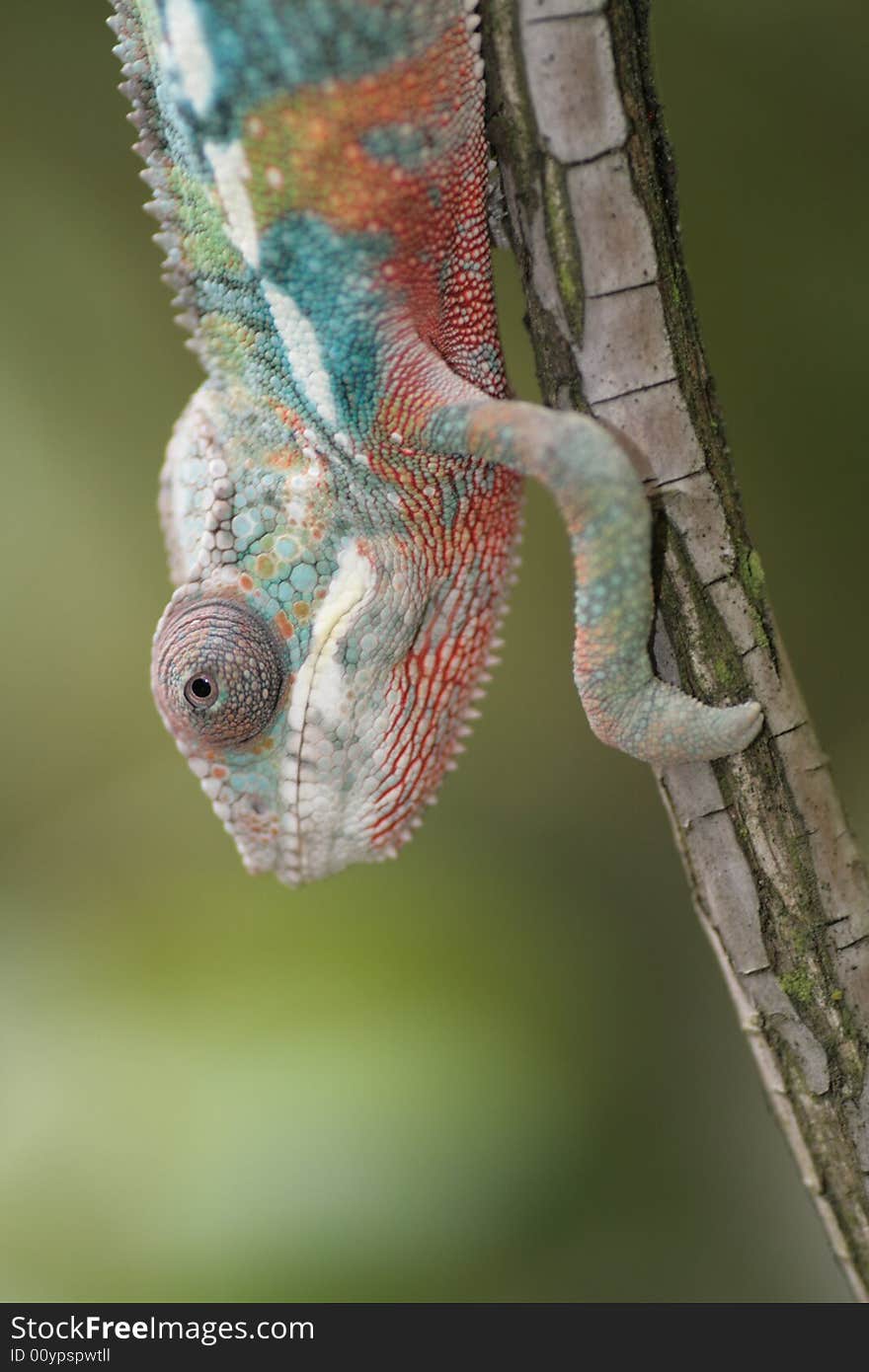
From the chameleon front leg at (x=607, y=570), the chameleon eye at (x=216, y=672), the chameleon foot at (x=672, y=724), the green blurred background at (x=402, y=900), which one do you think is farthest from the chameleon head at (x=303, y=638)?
the green blurred background at (x=402, y=900)

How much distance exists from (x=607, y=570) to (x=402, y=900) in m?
2.61

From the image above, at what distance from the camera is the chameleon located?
1.36 m

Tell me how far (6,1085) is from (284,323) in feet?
9.52

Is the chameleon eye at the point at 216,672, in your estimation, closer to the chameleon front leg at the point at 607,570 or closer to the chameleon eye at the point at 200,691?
the chameleon eye at the point at 200,691

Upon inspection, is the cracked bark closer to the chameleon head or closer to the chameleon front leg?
the chameleon front leg

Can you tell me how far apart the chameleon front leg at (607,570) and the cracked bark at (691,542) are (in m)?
0.05

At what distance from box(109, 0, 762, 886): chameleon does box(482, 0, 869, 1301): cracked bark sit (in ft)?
0.19

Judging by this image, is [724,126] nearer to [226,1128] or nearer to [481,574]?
[481,574]

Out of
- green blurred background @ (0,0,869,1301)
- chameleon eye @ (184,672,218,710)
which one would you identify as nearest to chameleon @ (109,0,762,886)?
chameleon eye @ (184,672,218,710)

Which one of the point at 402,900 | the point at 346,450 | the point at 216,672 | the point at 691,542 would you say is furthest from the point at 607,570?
the point at 402,900

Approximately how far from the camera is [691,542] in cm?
138

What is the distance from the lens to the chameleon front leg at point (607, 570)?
4.36 feet

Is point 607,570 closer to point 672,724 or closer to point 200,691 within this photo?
point 672,724

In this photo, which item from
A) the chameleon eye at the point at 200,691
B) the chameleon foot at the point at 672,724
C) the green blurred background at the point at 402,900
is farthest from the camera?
the green blurred background at the point at 402,900
